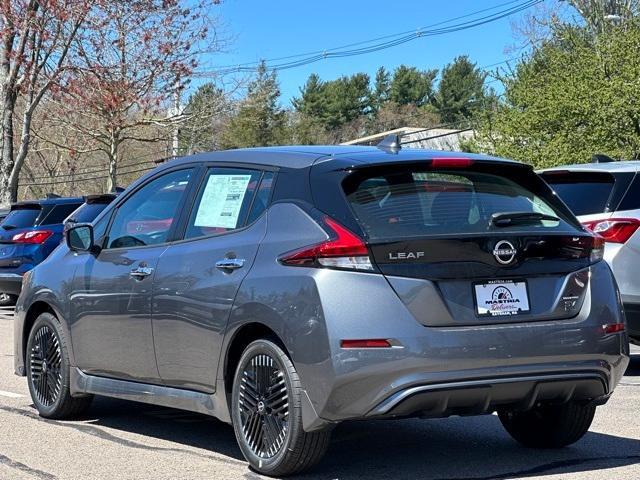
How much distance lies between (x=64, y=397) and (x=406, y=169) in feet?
10.0

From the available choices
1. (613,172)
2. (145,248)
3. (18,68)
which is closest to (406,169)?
(145,248)

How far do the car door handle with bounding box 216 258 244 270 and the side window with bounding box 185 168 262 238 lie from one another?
0.73 ft

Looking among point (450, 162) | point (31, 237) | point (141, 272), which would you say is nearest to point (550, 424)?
point (450, 162)

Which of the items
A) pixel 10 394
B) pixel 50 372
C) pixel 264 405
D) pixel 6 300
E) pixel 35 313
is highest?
pixel 35 313

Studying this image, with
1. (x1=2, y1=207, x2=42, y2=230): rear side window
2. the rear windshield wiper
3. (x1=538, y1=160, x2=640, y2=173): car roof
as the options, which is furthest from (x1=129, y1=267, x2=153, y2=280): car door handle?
(x1=2, y1=207, x2=42, y2=230): rear side window

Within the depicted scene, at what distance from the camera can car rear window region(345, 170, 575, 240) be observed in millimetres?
5422

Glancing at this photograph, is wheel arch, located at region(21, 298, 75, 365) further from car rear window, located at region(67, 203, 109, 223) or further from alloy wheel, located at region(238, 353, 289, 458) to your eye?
car rear window, located at region(67, 203, 109, 223)

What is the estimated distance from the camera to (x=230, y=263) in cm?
584

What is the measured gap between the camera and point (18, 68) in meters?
28.0

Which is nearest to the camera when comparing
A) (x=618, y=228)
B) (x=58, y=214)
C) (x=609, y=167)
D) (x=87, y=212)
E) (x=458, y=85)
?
(x=618, y=228)

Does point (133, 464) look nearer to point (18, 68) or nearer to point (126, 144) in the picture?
point (18, 68)

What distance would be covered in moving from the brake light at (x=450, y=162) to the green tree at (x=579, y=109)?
23.3 m

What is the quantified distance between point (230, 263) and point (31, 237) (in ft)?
38.7

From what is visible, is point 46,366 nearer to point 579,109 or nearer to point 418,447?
point 418,447
